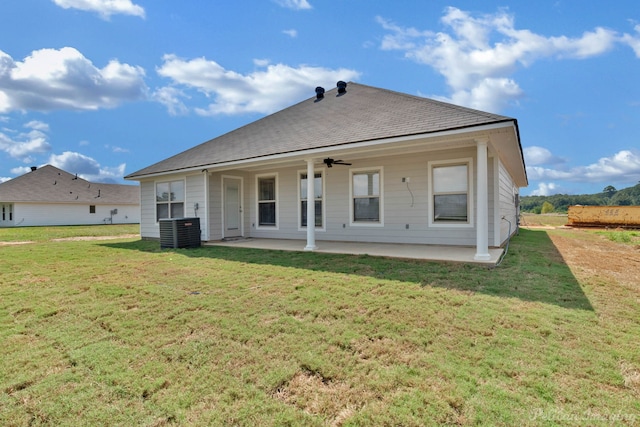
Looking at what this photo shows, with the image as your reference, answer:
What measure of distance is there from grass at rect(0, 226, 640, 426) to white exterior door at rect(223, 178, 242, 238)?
573cm

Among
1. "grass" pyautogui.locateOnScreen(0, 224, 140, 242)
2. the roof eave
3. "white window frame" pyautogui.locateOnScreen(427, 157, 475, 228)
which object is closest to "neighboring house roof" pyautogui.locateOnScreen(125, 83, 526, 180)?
the roof eave

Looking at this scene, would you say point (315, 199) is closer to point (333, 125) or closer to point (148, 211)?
point (333, 125)

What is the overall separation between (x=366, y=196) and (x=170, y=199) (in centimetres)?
717

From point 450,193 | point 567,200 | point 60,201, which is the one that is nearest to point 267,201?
point 450,193

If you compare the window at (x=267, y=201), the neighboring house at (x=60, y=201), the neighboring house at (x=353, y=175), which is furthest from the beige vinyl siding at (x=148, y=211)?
the neighboring house at (x=60, y=201)

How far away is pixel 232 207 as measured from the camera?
10938mm

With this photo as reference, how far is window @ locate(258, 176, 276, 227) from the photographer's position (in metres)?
10.8

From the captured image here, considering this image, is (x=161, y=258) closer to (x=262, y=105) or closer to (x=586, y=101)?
(x=262, y=105)

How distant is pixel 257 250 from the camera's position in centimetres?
827

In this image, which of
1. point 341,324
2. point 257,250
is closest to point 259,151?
point 257,250

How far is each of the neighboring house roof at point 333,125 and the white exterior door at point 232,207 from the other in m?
1.18

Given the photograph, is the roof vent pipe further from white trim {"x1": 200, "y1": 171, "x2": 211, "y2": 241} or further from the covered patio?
the covered patio

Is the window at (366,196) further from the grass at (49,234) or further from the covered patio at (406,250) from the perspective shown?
the grass at (49,234)

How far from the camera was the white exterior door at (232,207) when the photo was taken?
35.2 ft
